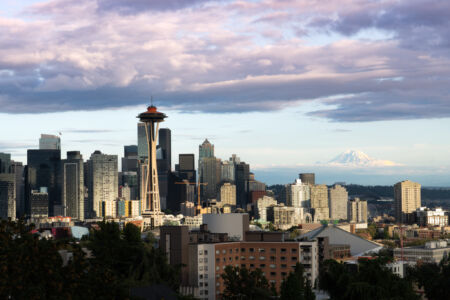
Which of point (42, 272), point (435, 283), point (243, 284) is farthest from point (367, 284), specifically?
point (42, 272)

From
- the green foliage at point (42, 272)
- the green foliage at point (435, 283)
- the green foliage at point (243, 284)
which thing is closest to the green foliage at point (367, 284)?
the green foliage at point (243, 284)

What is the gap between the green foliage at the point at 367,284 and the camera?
3701 inches

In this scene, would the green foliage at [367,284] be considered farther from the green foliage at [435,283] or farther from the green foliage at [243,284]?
the green foliage at [435,283]

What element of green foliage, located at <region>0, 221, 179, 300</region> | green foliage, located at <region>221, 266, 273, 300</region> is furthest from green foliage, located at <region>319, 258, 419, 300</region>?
green foliage, located at <region>0, 221, 179, 300</region>

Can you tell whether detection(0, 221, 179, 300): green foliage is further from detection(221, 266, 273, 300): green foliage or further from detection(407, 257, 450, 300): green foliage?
detection(407, 257, 450, 300): green foliage

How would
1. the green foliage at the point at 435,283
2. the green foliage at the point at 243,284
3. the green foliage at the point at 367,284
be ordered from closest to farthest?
the green foliage at the point at 367,284 → the green foliage at the point at 243,284 → the green foliage at the point at 435,283

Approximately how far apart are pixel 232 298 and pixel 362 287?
874 inches

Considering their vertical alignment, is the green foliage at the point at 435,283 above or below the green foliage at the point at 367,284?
below

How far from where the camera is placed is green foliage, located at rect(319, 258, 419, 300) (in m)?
94.0

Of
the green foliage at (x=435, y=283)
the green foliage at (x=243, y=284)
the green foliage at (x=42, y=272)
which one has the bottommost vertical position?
the green foliage at (x=435, y=283)

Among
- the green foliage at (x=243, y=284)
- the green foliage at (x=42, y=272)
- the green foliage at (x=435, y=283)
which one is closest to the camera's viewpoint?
the green foliage at (x=42, y=272)

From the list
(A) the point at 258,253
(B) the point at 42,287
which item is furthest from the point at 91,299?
(A) the point at 258,253

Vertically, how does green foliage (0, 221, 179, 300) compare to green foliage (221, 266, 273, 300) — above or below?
above

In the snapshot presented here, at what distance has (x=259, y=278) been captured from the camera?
111500mm
